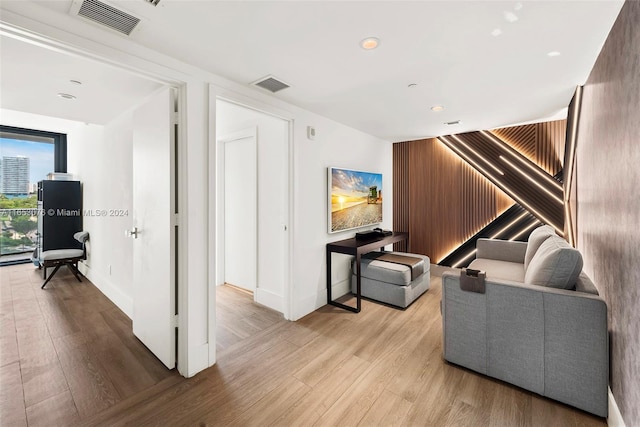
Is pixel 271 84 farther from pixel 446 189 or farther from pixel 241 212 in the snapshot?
pixel 446 189

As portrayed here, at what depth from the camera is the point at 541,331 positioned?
5.82 ft

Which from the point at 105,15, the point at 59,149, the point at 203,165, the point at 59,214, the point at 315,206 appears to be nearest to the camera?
the point at 105,15

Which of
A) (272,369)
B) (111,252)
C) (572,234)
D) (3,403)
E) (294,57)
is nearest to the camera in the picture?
(3,403)

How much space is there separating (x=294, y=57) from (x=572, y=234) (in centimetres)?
345

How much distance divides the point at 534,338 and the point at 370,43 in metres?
2.20

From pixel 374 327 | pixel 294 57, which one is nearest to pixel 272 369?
pixel 374 327

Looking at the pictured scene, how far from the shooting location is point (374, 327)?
2.80 m

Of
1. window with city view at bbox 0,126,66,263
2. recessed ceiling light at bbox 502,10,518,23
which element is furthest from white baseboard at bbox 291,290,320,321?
window with city view at bbox 0,126,66,263

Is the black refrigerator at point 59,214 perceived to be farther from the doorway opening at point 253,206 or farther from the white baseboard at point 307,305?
the white baseboard at point 307,305

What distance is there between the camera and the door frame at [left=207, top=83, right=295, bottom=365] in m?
2.17

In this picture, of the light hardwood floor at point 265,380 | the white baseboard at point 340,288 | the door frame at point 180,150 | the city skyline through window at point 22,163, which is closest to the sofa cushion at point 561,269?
the light hardwood floor at point 265,380

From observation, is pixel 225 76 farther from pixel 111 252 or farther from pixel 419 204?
pixel 419 204

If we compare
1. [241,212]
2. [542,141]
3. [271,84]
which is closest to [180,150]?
[271,84]

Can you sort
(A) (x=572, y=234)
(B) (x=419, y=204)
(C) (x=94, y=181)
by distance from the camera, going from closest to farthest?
(A) (x=572, y=234), (C) (x=94, y=181), (B) (x=419, y=204)
